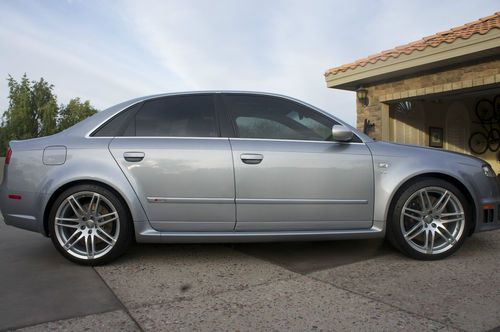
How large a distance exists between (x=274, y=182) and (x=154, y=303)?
1385 millimetres

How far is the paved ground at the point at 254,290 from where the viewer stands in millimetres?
2400

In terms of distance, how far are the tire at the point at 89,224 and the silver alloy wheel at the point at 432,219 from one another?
2.46m

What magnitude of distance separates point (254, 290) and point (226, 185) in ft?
3.04

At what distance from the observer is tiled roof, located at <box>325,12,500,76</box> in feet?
22.8

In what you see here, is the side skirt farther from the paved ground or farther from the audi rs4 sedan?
the paved ground

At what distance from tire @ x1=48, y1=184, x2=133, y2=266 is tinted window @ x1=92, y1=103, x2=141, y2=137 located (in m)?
0.49

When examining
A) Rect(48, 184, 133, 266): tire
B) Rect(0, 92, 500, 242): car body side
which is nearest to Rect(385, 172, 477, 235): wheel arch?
Rect(0, 92, 500, 242): car body side

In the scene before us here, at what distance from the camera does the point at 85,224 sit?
3492 mm

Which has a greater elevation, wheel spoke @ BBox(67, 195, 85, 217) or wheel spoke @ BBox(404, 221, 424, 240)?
wheel spoke @ BBox(67, 195, 85, 217)

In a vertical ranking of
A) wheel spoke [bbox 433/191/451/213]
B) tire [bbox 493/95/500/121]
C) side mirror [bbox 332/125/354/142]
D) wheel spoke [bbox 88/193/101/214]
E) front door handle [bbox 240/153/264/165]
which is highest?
tire [bbox 493/95/500/121]

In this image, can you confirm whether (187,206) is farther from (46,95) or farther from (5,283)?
(46,95)

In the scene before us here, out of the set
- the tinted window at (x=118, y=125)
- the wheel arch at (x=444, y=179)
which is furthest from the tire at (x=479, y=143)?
the tinted window at (x=118, y=125)

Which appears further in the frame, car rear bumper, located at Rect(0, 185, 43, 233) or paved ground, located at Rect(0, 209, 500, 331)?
car rear bumper, located at Rect(0, 185, 43, 233)

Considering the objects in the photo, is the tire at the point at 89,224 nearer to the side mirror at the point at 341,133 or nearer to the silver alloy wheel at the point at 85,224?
the silver alloy wheel at the point at 85,224
